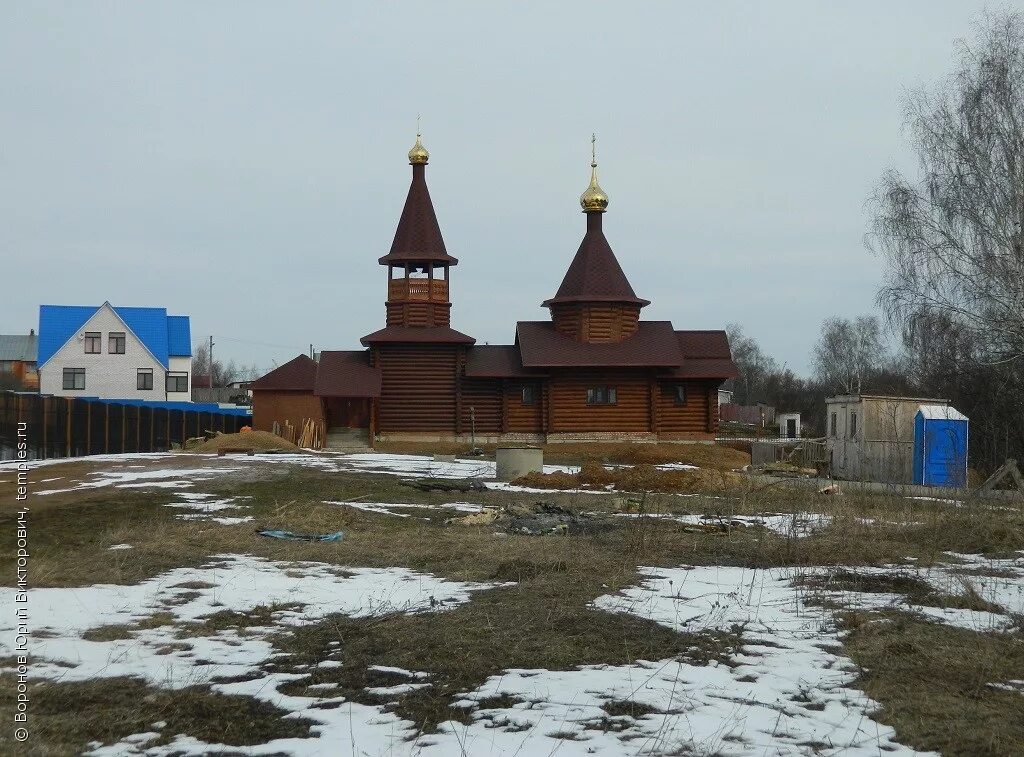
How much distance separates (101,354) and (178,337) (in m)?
4.25

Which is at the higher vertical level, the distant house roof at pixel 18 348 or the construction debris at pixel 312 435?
the distant house roof at pixel 18 348

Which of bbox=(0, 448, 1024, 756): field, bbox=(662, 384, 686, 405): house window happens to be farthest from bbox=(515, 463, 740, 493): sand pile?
bbox=(662, 384, 686, 405): house window

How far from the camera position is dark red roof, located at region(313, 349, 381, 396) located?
3453cm

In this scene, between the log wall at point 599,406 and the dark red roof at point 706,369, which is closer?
the dark red roof at point 706,369

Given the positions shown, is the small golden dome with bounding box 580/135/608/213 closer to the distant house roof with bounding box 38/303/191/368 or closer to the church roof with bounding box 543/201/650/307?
the church roof with bounding box 543/201/650/307

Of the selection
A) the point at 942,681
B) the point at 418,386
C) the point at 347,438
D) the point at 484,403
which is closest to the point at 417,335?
the point at 418,386

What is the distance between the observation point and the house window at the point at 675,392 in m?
36.8

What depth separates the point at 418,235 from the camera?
36844 millimetres

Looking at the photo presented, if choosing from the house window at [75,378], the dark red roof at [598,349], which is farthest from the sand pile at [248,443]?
the house window at [75,378]

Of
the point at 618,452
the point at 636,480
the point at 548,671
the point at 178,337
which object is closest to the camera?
the point at 548,671

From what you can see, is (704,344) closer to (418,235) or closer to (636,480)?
(418,235)

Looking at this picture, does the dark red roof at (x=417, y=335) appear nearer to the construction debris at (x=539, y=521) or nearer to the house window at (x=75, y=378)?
the construction debris at (x=539, y=521)

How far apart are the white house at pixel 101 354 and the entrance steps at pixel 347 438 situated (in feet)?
64.3

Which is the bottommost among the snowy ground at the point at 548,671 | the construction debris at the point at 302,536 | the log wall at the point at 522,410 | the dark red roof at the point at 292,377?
the snowy ground at the point at 548,671
